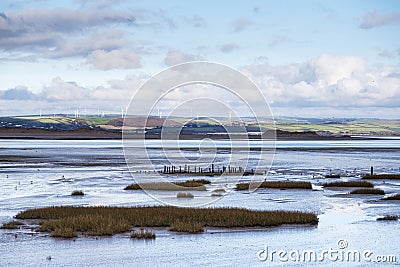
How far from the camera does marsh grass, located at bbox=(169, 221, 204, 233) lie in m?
26.5

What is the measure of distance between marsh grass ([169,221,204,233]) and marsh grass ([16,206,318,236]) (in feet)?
2.03

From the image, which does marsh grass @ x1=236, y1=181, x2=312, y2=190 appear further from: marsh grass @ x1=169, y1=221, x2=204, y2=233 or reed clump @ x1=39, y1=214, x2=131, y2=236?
reed clump @ x1=39, y1=214, x2=131, y2=236

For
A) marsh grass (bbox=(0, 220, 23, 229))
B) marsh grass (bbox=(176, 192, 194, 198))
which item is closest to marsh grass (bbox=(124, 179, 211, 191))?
marsh grass (bbox=(176, 192, 194, 198))

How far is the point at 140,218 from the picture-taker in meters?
28.8

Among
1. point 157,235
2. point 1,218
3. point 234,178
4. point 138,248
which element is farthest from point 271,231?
point 234,178

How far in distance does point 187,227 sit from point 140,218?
304 centimetres

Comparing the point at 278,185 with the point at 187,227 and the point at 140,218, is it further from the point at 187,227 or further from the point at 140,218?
the point at 187,227

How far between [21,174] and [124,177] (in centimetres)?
955

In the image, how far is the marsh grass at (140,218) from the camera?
26422 mm

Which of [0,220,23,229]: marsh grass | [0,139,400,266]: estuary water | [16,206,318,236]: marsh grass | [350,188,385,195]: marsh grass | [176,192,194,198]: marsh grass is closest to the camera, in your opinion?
[0,139,400,266]: estuary water

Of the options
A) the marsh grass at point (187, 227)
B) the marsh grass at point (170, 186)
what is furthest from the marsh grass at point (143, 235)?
the marsh grass at point (170, 186)

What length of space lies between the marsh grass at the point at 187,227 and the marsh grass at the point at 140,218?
62 cm

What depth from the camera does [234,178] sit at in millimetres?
57000

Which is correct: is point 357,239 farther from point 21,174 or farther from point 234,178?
point 21,174
